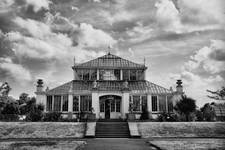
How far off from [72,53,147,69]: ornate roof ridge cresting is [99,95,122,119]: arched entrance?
17.8 feet

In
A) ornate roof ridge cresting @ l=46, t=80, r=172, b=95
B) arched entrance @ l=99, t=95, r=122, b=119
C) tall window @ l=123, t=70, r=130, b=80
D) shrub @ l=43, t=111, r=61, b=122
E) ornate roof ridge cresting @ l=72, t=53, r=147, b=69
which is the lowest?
shrub @ l=43, t=111, r=61, b=122

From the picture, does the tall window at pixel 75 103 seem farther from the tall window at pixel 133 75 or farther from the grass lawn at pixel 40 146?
the grass lawn at pixel 40 146

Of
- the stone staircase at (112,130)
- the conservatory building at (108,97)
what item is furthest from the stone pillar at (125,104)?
the stone staircase at (112,130)

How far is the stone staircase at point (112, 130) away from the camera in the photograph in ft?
71.5

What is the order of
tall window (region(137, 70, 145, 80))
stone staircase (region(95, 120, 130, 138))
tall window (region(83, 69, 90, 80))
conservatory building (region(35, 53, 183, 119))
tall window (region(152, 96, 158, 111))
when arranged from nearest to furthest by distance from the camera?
stone staircase (region(95, 120, 130, 138)) < conservatory building (region(35, 53, 183, 119)) < tall window (region(152, 96, 158, 111)) < tall window (region(83, 69, 90, 80)) < tall window (region(137, 70, 145, 80))

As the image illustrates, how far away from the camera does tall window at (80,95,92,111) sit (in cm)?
3291

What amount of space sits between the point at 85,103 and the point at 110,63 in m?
7.88

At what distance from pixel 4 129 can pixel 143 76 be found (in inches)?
818

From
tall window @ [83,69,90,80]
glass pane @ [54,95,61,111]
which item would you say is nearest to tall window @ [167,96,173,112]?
tall window @ [83,69,90,80]

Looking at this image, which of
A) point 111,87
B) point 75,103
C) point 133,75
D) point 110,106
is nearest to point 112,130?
point 110,106

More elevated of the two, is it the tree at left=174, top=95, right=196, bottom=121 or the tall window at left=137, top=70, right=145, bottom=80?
the tall window at left=137, top=70, right=145, bottom=80

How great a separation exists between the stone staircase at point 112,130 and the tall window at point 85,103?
26.7 feet

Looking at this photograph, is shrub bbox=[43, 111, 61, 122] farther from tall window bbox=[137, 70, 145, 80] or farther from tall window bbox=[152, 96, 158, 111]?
tall window bbox=[137, 70, 145, 80]

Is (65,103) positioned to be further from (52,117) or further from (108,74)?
(108,74)
